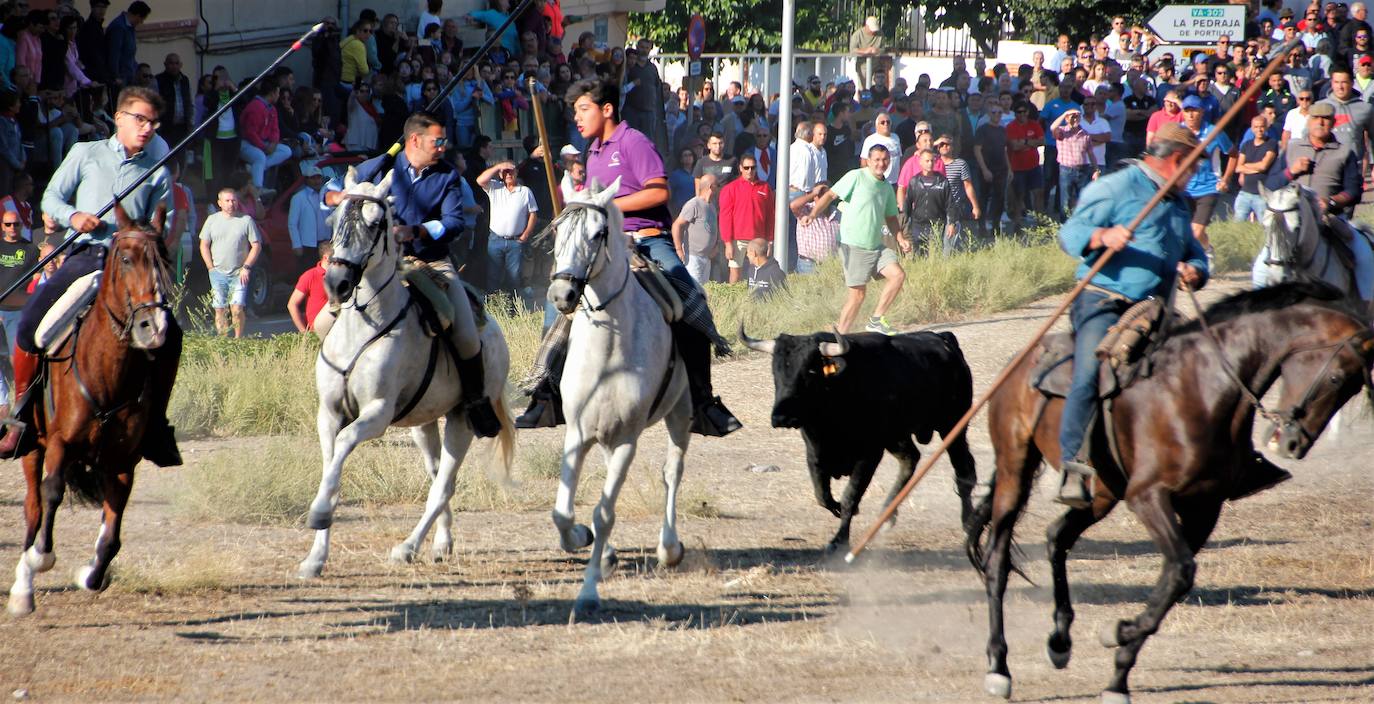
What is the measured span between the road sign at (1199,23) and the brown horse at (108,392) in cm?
2825

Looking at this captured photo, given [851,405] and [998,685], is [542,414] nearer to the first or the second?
[851,405]

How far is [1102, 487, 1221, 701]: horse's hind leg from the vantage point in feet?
21.5

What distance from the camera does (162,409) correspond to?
8.06m

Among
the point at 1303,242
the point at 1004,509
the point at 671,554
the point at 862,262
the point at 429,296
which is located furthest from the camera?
the point at 862,262

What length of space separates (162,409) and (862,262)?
939 centimetres

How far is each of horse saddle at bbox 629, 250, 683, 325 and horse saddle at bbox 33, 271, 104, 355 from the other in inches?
110

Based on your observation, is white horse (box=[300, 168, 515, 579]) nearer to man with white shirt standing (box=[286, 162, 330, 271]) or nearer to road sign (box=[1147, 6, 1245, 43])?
man with white shirt standing (box=[286, 162, 330, 271])

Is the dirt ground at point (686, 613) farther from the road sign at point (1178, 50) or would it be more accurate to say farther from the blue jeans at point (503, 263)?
the road sign at point (1178, 50)

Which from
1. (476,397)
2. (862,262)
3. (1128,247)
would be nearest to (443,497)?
(476,397)

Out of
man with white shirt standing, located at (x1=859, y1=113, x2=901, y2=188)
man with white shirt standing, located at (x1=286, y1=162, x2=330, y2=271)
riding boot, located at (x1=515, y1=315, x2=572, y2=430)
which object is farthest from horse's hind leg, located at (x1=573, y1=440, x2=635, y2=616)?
→ man with white shirt standing, located at (x1=859, y1=113, x2=901, y2=188)

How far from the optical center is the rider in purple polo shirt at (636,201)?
8875 millimetres

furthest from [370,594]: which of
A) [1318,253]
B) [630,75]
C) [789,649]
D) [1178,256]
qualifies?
[630,75]

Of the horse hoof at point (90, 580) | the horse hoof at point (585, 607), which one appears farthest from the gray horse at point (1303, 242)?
the horse hoof at point (90, 580)

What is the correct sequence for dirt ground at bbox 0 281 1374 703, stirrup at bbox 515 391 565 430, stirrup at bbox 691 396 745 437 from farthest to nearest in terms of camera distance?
stirrup at bbox 691 396 745 437 → stirrup at bbox 515 391 565 430 → dirt ground at bbox 0 281 1374 703
